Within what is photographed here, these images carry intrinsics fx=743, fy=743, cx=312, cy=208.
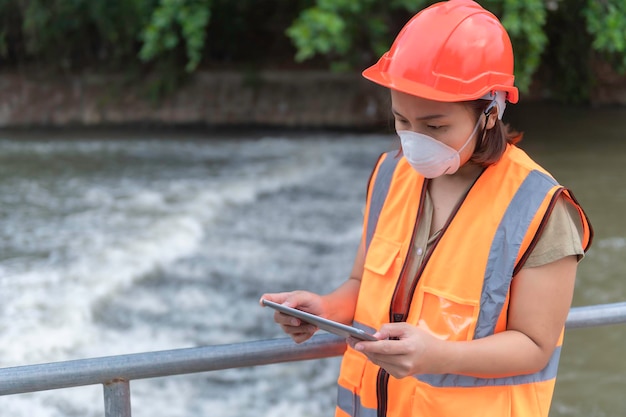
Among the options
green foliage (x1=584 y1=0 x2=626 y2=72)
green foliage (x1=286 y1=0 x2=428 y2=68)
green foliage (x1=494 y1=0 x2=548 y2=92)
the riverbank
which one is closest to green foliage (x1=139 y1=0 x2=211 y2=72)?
green foliage (x1=286 y1=0 x2=428 y2=68)

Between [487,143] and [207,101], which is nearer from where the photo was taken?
[487,143]

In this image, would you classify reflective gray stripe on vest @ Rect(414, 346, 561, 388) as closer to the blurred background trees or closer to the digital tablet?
the digital tablet

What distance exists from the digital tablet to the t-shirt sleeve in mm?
289

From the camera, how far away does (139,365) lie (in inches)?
50.9

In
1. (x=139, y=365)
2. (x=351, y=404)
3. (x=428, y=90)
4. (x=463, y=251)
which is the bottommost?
(x=351, y=404)

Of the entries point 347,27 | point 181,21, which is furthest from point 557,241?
point 181,21

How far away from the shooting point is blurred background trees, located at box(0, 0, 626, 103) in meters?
9.17

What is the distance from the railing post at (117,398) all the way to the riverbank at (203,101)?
37.2 feet

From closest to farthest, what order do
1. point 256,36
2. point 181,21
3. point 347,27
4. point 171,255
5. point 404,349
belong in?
point 404,349, point 171,255, point 347,27, point 181,21, point 256,36

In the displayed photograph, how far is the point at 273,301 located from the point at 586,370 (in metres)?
4.12

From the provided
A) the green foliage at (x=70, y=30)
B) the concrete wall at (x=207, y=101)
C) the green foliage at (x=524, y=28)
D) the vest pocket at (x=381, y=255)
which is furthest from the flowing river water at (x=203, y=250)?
the vest pocket at (x=381, y=255)

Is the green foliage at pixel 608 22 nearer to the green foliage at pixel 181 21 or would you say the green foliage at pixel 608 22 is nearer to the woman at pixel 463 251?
the green foliage at pixel 181 21

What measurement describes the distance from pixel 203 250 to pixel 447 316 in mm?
5826

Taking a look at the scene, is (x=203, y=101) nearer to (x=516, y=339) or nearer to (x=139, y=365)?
(x=139, y=365)
